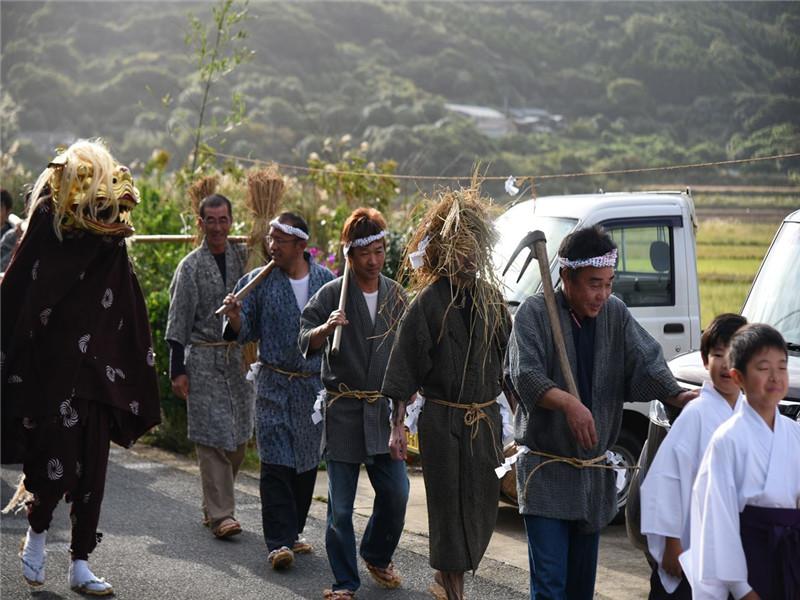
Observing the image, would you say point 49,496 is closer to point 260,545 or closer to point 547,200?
point 260,545

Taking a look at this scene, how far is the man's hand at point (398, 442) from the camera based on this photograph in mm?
5816

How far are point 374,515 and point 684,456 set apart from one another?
2.64m

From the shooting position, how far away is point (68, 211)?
242 inches

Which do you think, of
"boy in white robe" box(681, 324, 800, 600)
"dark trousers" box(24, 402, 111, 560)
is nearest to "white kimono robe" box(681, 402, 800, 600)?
"boy in white robe" box(681, 324, 800, 600)

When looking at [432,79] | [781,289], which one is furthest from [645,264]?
[432,79]

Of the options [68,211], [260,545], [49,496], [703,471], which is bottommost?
[260,545]

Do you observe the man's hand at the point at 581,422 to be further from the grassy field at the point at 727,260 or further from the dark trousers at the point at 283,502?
the grassy field at the point at 727,260

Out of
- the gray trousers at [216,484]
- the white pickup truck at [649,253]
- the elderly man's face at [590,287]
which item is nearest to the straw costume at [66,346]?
the gray trousers at [216,484]

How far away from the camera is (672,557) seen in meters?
4.31

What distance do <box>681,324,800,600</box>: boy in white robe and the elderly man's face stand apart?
41.0 inches

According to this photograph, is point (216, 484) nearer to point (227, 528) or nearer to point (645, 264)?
point (227, 528)

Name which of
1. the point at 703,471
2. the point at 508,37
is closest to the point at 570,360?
the point at 703,471

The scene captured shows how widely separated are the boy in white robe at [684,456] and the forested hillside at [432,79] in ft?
79.5

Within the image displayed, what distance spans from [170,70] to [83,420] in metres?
57.3
